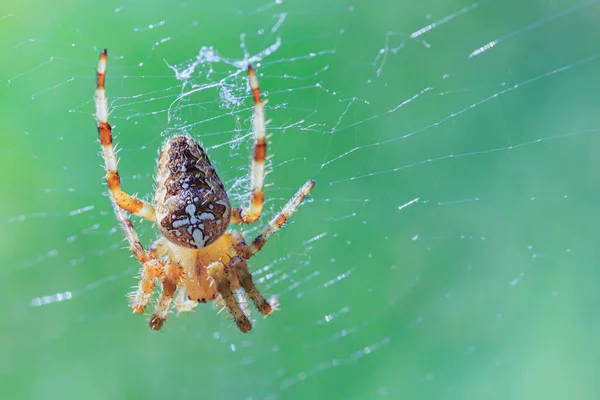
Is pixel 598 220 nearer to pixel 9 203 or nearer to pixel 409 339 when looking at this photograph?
pixel 409 339

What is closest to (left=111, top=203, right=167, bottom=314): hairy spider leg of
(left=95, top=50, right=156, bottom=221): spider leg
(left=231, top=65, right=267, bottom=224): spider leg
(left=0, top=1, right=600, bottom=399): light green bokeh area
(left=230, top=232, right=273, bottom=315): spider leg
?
(left=95, top=50, right=156, bottom=221): spider leg

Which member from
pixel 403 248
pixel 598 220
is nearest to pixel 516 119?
pixel 598 220

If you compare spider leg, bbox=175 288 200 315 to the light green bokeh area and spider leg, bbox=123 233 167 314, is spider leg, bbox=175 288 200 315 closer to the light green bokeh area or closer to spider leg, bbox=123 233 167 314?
spider leg, bbox=123 233 167 314

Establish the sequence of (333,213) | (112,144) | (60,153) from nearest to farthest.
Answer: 1. (112,144)
2. (60,153)
3. (333,213)

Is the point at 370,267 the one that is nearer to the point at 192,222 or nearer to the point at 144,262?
the point at 144,262

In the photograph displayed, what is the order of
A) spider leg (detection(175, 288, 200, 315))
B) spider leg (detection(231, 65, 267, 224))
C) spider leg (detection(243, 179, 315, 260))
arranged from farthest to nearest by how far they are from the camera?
spider leg (detection(175, 288, 200, 315))
spider leg (detection(243, 179, 315, 260))
spider leg (detection(231, 65, 267, 224))

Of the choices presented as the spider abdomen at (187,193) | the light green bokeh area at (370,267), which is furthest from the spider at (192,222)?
the light green bokeh area at (370,267)

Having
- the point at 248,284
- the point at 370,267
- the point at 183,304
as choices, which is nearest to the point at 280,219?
the point at 248,284

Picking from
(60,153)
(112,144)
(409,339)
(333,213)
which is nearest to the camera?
(112,144)
